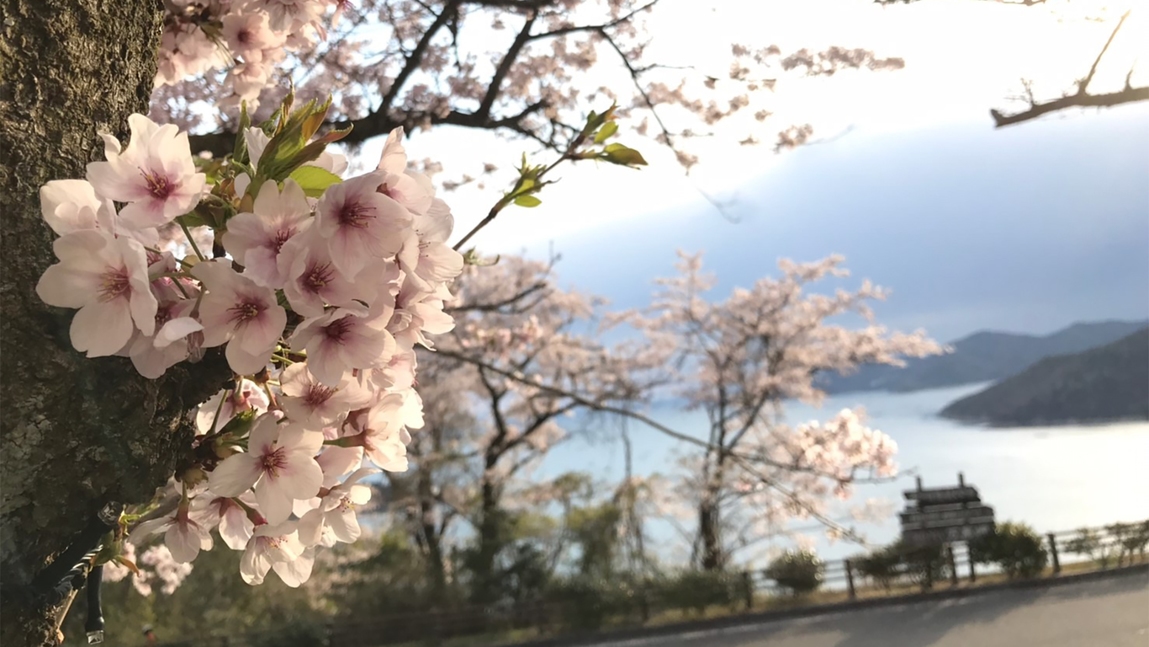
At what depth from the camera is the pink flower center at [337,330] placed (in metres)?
0.21

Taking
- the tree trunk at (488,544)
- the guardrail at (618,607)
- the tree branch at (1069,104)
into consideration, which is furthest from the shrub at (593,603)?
the tree branch at (1069,104)

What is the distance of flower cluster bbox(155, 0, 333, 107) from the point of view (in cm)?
45

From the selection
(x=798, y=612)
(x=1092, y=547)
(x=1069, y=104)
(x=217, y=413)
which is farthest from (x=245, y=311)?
(x=798, y=612)

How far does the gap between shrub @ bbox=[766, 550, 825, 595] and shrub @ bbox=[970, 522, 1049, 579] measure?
2.17 ft

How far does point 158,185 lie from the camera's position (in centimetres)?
20

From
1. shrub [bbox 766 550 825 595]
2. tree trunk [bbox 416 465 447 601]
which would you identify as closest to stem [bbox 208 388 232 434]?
shrub [bbox 766 550 825 595]

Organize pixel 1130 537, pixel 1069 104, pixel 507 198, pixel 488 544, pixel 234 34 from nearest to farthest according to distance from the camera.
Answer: pixel 507 198
pixel 234 34
pixel 1069 104
pixel 1130 537
pixel 488 544

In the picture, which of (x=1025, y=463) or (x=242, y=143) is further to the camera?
(x=1025, y=463)

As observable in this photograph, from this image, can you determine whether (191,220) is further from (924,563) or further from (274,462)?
(924,563)

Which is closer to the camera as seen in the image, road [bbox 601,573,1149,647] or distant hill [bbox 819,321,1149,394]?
road [bbox 601,573,1149,647]

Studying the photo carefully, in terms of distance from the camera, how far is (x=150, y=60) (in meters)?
0.28

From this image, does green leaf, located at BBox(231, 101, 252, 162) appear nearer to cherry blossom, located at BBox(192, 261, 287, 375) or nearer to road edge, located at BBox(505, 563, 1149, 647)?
cherry blossom, located at BBox(192, 261, 287, 375)

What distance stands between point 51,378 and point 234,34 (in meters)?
0.39

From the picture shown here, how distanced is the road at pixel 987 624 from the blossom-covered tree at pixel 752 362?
1281 mm
